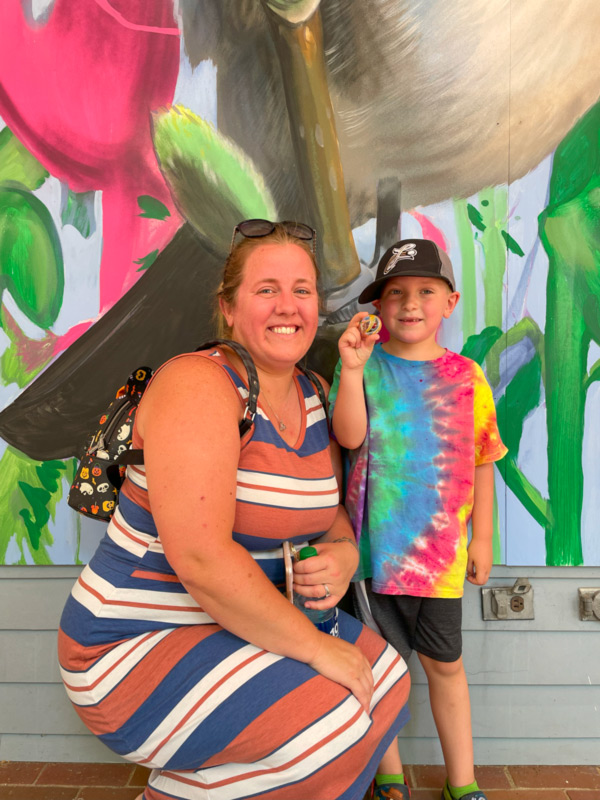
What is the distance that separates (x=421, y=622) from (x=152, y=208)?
5.50 ft

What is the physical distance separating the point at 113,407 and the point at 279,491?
0.61 meters

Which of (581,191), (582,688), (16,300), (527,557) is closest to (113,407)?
(16,300)

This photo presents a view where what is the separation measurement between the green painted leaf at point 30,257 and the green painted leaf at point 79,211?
0.07 metres

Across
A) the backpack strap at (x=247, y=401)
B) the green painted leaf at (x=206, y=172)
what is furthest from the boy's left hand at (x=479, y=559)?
the green painted leaf at (x=206, y=172)

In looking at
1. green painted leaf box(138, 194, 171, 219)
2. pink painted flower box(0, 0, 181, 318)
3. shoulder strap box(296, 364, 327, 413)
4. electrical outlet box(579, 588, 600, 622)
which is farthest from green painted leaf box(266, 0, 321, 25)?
electrical outlet box(579, 588, 600, 622)

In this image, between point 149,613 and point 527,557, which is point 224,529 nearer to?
point 149,613

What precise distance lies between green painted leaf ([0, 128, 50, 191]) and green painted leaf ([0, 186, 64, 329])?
39 millimetres

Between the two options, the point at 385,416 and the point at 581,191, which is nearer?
the point at 385,416

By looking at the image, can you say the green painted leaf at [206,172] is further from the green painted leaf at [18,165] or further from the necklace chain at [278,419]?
the necklace chain at [278,419]

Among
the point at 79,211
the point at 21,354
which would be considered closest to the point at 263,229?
the point at 79,211

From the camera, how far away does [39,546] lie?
7.70 ft

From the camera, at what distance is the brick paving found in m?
2.19

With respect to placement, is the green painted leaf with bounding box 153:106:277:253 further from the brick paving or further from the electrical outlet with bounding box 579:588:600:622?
the brick paving

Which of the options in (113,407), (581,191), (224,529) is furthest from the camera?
(581,191)
